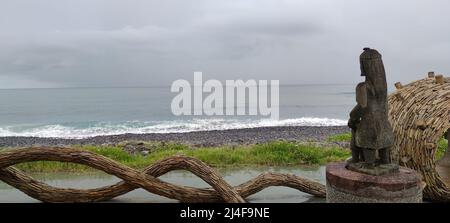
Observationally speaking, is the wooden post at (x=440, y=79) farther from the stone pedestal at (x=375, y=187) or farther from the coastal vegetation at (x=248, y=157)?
the coastal vegetation at (x=248, y=157)

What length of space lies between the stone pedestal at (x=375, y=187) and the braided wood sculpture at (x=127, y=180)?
1406mm

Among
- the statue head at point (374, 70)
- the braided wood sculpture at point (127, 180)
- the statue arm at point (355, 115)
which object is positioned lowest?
the braided wood sculpture at point (127, 180)

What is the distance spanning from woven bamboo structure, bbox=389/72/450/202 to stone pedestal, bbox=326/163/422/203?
1024mm

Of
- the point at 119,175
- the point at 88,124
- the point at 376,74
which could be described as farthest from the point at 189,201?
the point at 88,124

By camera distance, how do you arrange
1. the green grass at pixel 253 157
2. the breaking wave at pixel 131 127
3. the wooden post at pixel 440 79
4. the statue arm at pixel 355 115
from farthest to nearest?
the breaking wave at pixel 131 127 → the green grass at pixel 253 157 → the wooden post at pixel 440 79 → the statue arm at pixel 355 115

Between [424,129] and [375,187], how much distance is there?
1.61 meters

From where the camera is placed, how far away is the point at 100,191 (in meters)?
5.43

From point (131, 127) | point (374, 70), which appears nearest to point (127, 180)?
point (374, 70)

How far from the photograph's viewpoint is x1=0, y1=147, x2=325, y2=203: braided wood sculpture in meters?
5.08

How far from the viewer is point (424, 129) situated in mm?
4910

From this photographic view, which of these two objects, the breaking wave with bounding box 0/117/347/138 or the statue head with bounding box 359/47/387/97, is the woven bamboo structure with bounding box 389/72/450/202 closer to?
the statue head with bounding box 359/47/387/97

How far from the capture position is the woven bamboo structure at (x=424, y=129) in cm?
487

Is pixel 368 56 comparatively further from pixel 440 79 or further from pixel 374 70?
pixel 440 79

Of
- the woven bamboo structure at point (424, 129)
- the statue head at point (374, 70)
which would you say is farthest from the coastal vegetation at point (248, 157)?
the statue head at point (374, 70)
